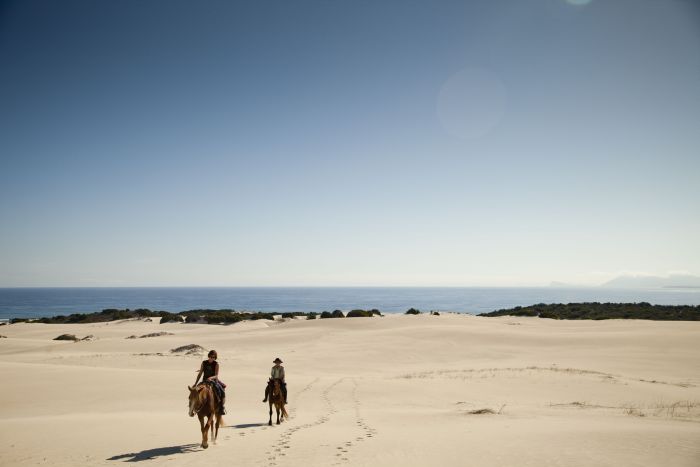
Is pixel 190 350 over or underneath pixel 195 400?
underneath

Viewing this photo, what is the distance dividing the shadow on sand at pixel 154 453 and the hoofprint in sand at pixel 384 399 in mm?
45

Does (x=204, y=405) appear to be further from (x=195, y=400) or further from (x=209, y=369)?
A: (x=209, y=369)

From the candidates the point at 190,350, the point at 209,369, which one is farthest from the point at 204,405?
the point at 190,350

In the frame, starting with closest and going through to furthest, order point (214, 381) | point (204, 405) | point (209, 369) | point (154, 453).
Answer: point (154, 453), point (204, 405), point (214, 381), point (209, 369)

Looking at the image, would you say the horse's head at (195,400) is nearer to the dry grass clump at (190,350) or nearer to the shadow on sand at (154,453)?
the shadow on sand at (154,453)

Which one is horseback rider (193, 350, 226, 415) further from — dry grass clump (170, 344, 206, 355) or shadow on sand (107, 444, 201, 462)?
dry grass clump (170, 344, 206, 355)

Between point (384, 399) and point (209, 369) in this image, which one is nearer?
point (209, 369)

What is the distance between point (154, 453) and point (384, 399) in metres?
10.1

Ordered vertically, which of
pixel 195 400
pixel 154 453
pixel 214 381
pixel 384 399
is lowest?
pixel 384 399

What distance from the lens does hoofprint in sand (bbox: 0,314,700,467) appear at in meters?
8.63

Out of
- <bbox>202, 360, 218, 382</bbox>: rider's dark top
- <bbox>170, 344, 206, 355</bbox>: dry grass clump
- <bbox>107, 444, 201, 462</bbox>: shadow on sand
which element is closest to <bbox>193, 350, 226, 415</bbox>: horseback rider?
<bbox>202, 360, 218, 382</bbox>: rider's dark top

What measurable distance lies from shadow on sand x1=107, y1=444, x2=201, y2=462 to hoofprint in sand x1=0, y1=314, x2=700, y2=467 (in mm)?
45

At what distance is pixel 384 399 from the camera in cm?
1708

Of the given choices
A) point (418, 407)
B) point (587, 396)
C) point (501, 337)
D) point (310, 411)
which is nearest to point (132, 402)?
point (310, 411)
